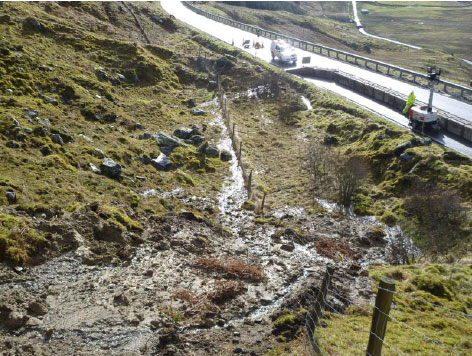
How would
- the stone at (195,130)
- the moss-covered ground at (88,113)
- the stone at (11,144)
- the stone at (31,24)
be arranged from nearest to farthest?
the moss-covered ground at (88,113), the stone at (11,144), the stone at (195,130), the stone at (31,24)

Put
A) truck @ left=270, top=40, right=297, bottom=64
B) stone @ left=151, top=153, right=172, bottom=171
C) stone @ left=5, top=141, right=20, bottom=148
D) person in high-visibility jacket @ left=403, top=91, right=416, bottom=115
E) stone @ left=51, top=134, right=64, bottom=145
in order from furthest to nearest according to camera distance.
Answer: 1. truck @ left=270, top=40, right=297, bottom=64
2. person in high-visibility jacket @ left=403, top=91, right=416, bottom=115
3. stone @ left=151, top=153, right=172, bottom=171
4. stone @ left=51, top=134, right=64, bottom=145
5. stone @ left=5, top=141, right=20, bottom=148

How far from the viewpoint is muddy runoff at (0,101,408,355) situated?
11.8 metres

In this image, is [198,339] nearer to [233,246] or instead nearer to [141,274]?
[141,274]

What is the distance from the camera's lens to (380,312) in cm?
677

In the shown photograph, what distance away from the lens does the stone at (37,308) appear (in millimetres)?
12211

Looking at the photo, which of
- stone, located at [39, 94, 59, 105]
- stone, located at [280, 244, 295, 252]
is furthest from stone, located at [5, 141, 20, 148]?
stone, located at [280, 244, 295, 252]

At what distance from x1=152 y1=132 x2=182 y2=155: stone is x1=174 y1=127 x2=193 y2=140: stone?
1606mm

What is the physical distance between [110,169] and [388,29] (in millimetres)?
135894

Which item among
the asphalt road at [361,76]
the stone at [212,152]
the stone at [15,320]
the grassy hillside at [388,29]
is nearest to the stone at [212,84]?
the asphalt road at [361,76]

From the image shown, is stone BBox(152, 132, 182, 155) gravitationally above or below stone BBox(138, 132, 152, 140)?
below

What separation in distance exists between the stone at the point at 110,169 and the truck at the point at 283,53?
35.7 m

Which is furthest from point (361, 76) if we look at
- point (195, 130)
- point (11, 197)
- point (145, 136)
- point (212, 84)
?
point (11, 197)

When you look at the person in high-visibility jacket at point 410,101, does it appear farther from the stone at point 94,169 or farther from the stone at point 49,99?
the stone at point 49,99

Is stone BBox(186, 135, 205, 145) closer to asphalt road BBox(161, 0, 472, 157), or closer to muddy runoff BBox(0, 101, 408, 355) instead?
muddy runoff BBox(0, 101, 408, 355)
